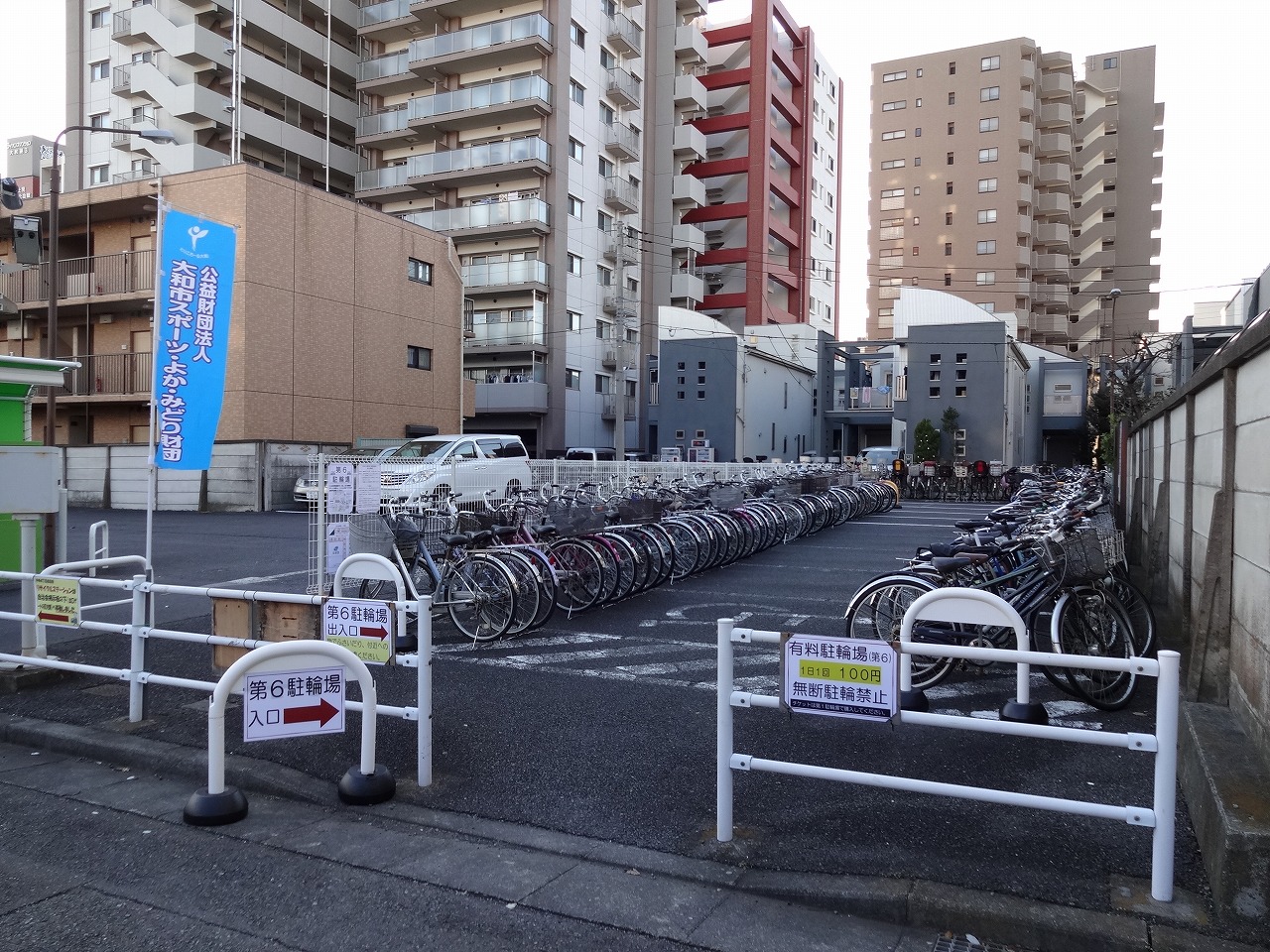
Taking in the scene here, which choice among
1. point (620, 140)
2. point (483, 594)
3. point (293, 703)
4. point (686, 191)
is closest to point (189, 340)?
point (483, 594)

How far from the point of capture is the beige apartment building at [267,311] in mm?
20422

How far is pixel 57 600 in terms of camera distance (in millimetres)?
4957

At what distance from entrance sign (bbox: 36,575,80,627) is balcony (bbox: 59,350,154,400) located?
1862cm

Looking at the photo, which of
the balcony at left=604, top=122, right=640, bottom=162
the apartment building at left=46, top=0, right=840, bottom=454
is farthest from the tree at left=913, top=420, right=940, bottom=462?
the balcony at left=604, top=122, right=640, bottom=162

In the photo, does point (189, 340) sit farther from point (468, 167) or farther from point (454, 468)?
point (468, 167)

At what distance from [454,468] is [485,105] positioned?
2598 cm

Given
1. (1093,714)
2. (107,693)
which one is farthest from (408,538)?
(1093,714)

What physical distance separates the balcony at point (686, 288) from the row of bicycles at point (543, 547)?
31100mm

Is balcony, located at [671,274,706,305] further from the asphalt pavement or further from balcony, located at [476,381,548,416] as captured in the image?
the asphalt pavement

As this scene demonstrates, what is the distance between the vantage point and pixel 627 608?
27.1 ft

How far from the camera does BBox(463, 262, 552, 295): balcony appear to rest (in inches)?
1300

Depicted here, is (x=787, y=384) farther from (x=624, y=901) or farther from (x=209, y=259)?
(x=624, y=901)

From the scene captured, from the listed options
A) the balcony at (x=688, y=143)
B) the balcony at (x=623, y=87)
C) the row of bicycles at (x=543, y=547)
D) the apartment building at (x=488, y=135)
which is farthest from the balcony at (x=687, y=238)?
the row of bicycles at (x=543, y=547)

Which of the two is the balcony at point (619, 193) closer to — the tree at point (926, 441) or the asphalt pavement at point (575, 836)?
the tree at point (926, 441)
